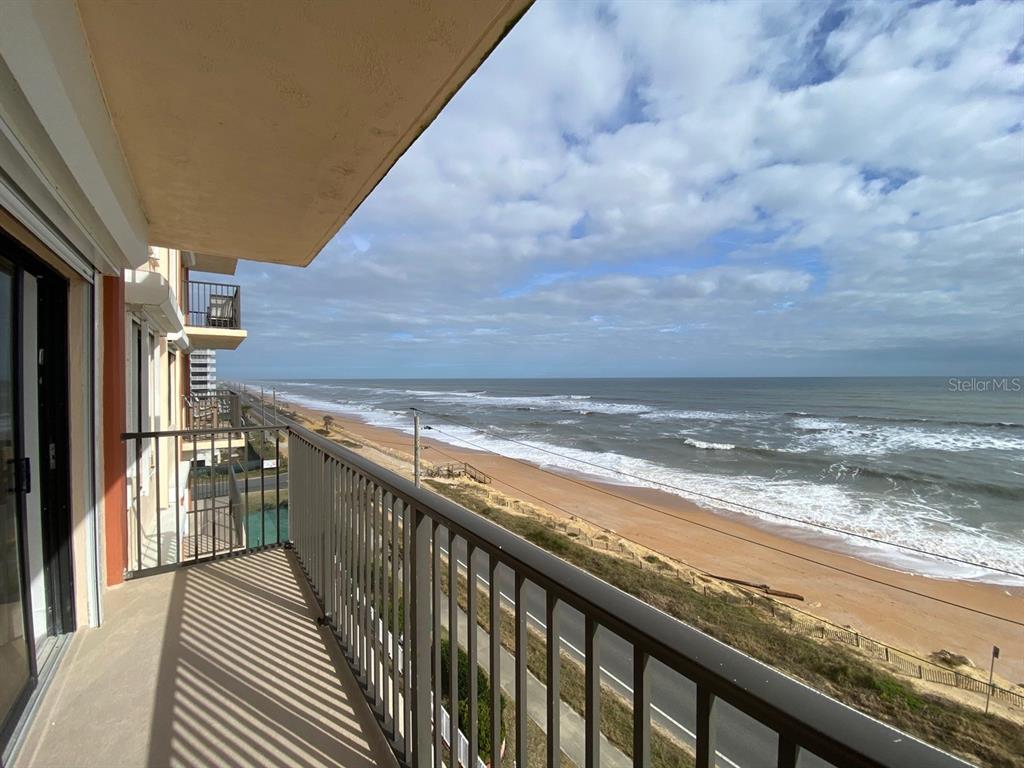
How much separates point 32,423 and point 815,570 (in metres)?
14.1

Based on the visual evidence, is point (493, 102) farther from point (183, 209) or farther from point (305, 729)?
point (305, 729)

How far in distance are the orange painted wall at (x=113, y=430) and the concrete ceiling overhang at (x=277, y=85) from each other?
0.97m

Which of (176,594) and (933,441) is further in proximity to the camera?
(933,441)

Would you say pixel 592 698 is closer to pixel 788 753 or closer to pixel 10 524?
pixel 788 753

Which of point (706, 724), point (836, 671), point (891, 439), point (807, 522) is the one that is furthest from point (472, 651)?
point (891, 439)

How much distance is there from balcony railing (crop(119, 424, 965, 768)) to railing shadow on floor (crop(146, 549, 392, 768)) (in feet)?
0.33

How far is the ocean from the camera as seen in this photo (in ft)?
47.6

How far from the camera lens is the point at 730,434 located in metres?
30.7

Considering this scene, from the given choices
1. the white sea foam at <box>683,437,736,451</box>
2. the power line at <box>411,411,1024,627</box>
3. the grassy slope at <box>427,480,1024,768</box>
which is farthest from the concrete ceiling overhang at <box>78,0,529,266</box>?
the white sea foam at <box>683,437,736,451</box>

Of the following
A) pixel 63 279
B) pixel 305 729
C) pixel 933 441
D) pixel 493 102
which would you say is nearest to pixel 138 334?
pixel 63 279

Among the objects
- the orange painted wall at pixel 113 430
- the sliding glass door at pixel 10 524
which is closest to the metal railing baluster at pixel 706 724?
the sliding glass door at pixel 10 524

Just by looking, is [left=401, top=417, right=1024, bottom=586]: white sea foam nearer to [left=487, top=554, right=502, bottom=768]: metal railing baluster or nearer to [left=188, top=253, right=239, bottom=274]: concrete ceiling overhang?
[left=487, top=554, right=502, bottom=768]: metal railing baluster

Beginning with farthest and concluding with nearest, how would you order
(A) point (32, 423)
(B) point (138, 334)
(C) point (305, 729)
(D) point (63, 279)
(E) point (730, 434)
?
1. (E) point (730, 434)
2. (B) point (138, 334)
3. (D) point (63, 279)
4. (A) point (32, 423)
5. (C) point (305, 729)

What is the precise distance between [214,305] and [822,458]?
2483 centimetres
